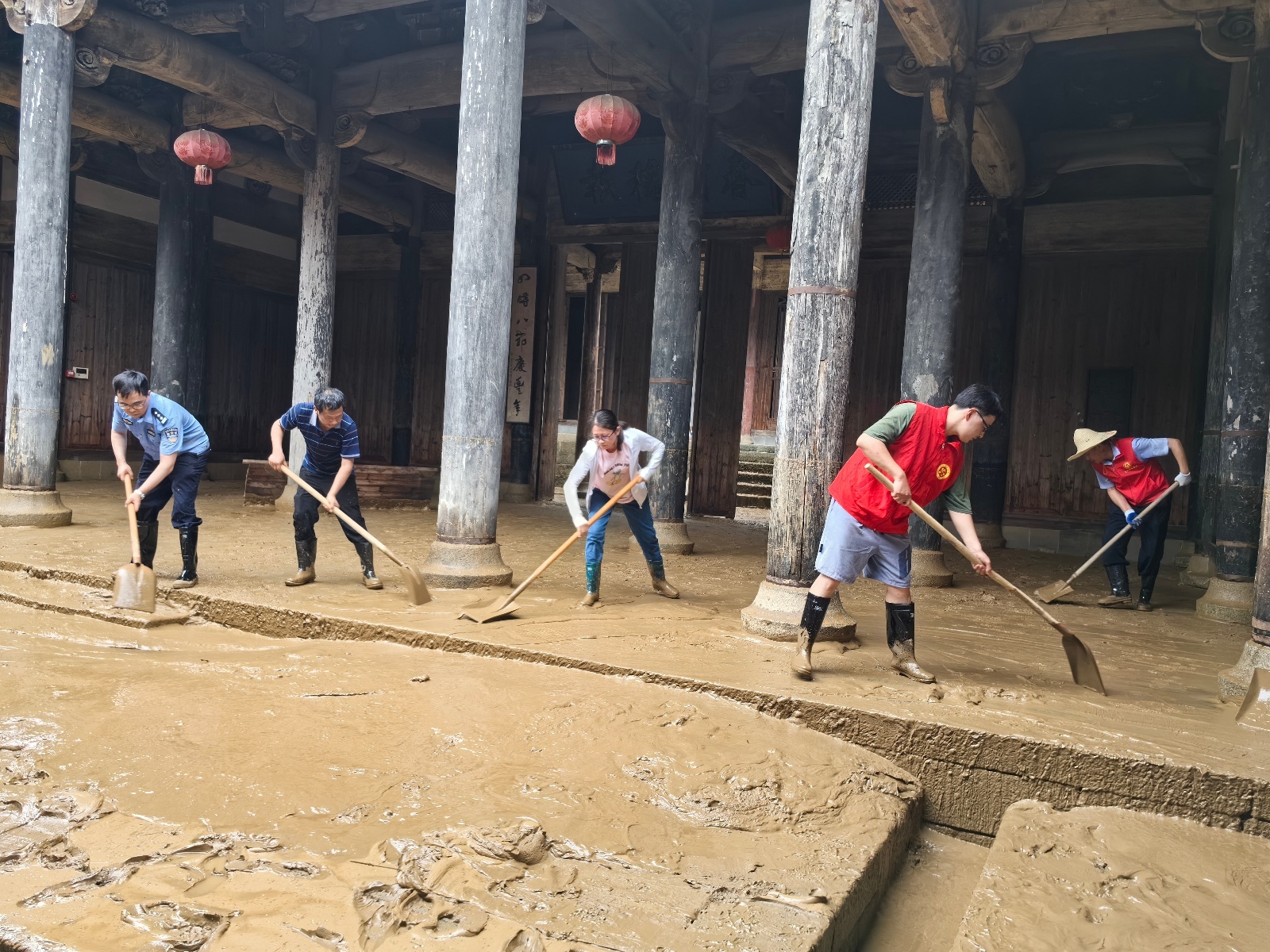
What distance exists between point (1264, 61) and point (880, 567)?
5.19m

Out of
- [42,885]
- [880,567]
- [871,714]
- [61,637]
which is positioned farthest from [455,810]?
[61,637]

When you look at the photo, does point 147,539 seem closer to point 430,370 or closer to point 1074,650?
point 1074,650

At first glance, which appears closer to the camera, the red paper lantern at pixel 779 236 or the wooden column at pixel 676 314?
the wooden column at pixel 676 314

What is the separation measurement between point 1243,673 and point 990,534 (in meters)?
6.24

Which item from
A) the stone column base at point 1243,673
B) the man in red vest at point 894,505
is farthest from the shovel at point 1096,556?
the man in red vest at point 894,505

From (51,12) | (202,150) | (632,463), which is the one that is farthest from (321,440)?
(51,12)

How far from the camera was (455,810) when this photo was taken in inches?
119

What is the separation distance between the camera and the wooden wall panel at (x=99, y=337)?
12469 millimetres

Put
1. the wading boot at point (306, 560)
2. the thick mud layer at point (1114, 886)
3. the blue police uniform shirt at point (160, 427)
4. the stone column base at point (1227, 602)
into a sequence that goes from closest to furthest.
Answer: the thick mud layer at point (1114, 886), the blue police uniform shirt at point (160, 427), the wading boot at point (306, 560), the stone column base at point (1227, 602)

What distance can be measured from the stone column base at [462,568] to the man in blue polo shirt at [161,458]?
147 cm

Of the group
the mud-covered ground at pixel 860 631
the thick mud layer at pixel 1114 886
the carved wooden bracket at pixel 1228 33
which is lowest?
the thick mud layer at pixel 1114 886

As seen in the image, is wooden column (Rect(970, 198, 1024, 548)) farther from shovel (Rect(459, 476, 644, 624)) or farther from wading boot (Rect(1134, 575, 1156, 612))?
shovel (Rect(459, 476, 644, 624))

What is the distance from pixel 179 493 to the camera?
19.6 feet

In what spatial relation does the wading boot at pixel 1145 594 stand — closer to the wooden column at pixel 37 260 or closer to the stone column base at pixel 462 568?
the stone column base at pixel 462 568
